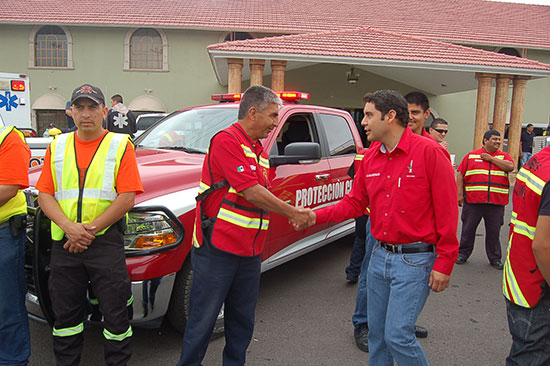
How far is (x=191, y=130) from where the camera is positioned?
160 inches

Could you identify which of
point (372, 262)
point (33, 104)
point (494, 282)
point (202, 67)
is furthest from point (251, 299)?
point (33, 104)

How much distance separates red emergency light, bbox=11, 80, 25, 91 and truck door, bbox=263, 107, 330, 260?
6.47 m

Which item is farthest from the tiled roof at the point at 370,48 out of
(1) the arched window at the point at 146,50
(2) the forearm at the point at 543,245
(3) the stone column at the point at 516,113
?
(2) the forearm at the point at 543,245

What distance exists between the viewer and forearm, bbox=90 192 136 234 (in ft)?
7.78

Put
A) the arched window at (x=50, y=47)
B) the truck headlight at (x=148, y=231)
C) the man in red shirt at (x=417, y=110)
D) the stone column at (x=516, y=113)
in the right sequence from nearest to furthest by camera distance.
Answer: the truck headlight at (x=148, y=231) → the man in red shirt at (x=417, y=110) → the stone column at (x=516, y=113) → the arched window at (x=50, y=47)

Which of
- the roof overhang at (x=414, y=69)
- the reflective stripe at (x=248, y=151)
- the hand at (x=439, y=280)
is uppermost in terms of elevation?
the roof overhang at (x=414, y=69)

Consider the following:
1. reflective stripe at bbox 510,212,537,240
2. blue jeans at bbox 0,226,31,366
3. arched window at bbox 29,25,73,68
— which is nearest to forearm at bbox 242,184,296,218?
reflective stripe at bbox 510,212,537,240

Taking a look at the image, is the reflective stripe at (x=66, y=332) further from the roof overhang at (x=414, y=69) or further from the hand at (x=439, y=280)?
the roof overhang at (x=414, y=69)

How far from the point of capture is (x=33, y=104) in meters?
16.8

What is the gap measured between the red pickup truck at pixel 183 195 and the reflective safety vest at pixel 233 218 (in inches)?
19.9

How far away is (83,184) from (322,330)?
228 centimetres

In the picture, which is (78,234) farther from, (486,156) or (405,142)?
(486,156)

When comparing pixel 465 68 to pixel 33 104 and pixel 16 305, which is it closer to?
pixel 16 305

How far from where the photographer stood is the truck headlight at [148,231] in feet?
8.96
